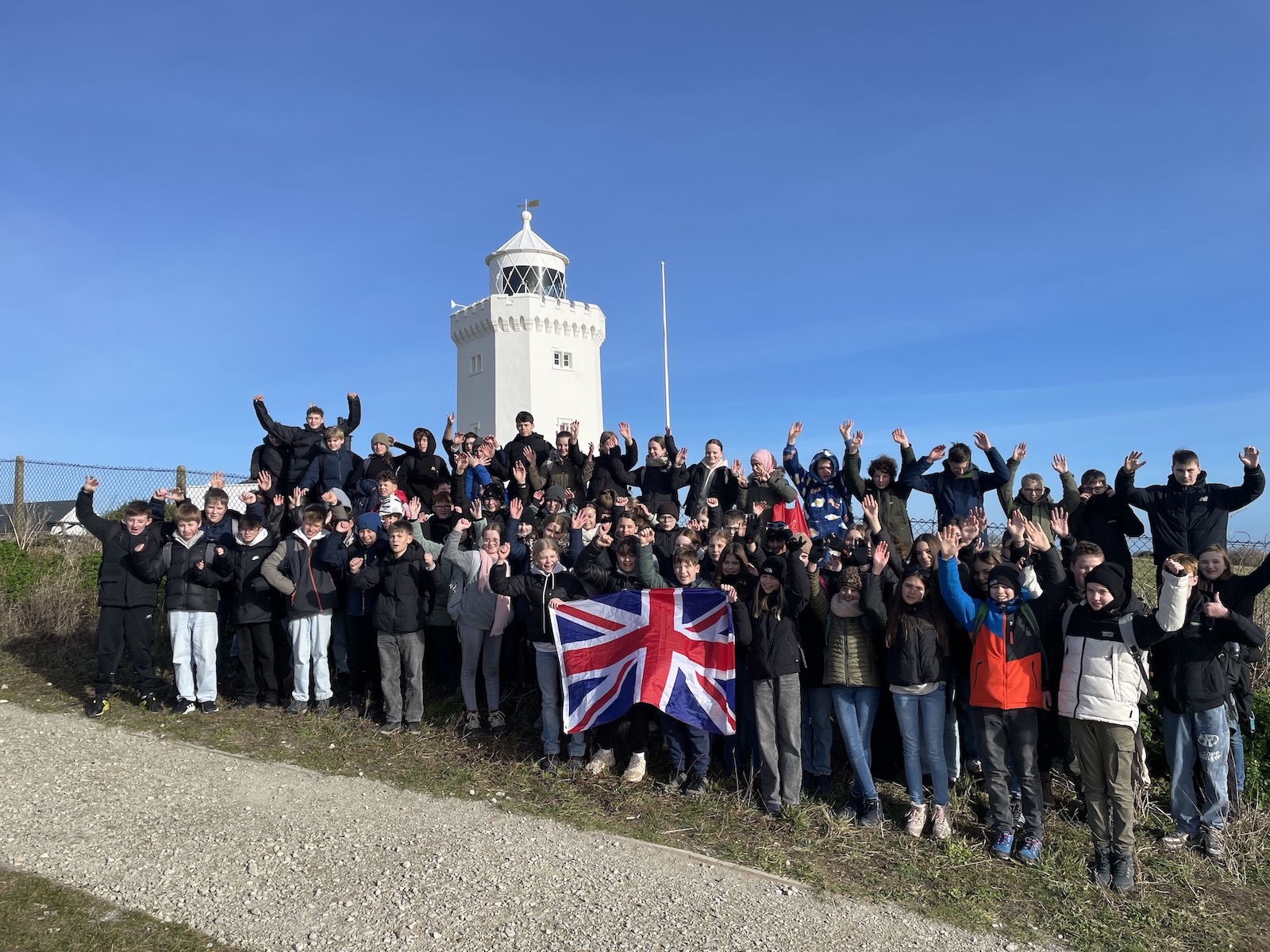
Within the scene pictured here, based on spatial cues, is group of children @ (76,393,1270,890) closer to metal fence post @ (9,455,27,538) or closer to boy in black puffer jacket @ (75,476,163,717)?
boy in black puffer jacket @ (75,476,163,717)

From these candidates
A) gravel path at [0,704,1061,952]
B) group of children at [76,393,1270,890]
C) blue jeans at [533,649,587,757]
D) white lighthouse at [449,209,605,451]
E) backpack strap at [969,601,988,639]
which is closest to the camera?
gravel path at [0,704,1061,952]

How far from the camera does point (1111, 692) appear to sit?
558cm

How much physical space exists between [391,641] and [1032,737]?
18.6ft

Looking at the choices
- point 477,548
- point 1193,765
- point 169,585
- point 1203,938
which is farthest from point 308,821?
point 1193,765

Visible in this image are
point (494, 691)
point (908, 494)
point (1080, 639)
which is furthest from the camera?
point (908, 494)

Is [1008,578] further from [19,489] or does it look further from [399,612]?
[19,489]

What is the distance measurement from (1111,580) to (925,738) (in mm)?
1714

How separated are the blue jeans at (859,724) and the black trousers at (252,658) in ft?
19.2

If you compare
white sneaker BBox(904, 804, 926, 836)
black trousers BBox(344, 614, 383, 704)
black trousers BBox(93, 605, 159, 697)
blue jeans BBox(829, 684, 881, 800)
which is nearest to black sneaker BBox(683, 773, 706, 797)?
blue jeans BBox(829, 684, 881, 800)

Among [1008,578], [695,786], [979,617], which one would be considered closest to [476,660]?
[695,786]

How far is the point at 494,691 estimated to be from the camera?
8516mm

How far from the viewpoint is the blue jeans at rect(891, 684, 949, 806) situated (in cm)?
628

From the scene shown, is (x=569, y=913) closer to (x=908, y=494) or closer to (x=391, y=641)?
(x=391, y=641)

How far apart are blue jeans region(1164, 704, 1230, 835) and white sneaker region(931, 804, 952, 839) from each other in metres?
1.58
